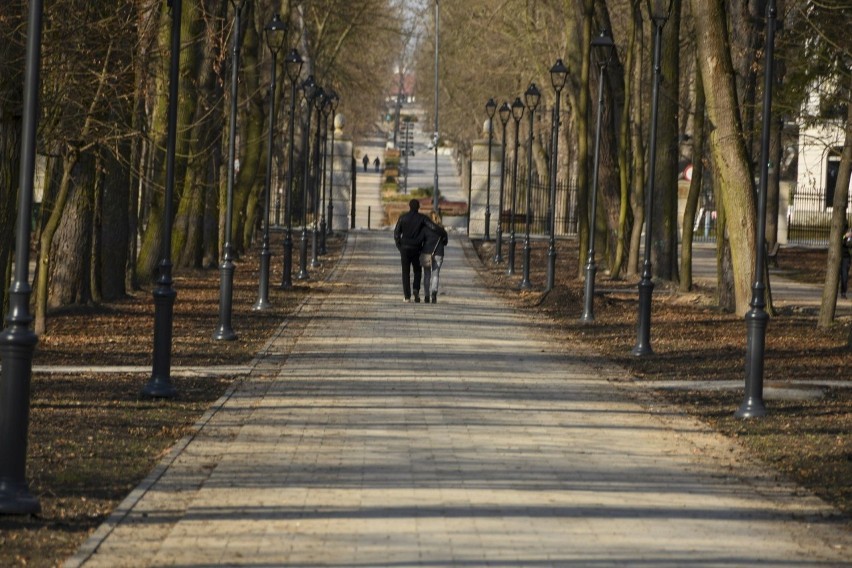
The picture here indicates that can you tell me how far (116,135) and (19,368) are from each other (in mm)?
10729

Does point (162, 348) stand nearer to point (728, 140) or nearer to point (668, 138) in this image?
point (728, 140)

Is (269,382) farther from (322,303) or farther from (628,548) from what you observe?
(322,303)

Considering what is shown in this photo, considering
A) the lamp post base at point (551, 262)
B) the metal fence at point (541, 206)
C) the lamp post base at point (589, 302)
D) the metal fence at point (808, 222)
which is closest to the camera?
the lamp post base at point (589, 302)

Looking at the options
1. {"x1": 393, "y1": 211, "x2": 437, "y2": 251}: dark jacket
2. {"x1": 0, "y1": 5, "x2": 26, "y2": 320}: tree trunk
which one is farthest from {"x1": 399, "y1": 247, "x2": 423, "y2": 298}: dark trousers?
{"x1": 0, "y1": 5, "x2": 26, "y2": 320}: tree trunk

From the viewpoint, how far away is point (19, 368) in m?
8.97

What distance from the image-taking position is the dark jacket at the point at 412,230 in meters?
27.5

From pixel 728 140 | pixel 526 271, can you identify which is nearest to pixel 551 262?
pixel 526 271

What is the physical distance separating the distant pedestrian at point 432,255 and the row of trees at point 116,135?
13.6 feet

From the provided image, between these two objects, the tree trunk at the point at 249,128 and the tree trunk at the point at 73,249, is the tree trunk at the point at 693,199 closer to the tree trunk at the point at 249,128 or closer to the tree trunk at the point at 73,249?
the tree trunk at the point at 249,128

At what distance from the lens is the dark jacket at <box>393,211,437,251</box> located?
27.5m

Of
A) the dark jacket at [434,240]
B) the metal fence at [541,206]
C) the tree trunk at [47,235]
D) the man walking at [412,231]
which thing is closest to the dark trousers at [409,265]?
the man walking at [412,231]

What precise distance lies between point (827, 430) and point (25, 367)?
273 inches

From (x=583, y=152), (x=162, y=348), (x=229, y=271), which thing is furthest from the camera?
(x=583, y=152)

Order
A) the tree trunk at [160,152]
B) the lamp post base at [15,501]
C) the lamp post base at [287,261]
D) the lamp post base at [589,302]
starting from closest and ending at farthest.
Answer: the lamp post base at [15,501], the lamp post base at [589,302], the tree trunk at [160,152], the lamp post base at [287,261]
